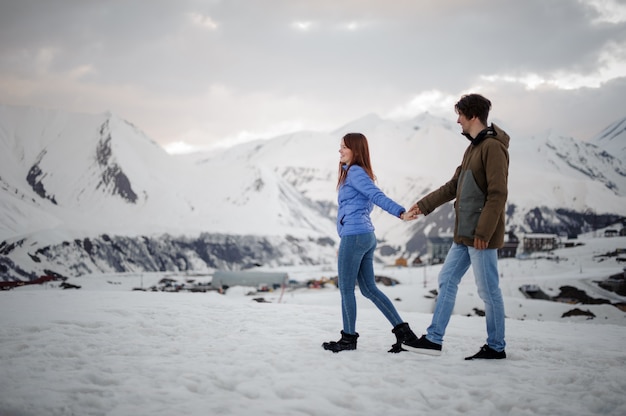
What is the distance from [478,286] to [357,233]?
147 cm

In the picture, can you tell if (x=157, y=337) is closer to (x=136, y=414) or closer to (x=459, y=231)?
(x=136, y=414)

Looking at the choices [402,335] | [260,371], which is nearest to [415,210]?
[402,335]

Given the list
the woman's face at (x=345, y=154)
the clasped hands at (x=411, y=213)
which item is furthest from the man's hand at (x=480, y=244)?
the woman's face at (x=345, y=154)

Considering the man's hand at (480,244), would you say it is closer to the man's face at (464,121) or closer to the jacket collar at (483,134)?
the jacket collar at (483,134)

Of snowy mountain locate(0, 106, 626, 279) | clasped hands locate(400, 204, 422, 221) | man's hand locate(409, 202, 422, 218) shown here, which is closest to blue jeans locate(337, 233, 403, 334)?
clasped hands locate(400, 204, 422, 221)

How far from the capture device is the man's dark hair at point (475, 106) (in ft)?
16.0

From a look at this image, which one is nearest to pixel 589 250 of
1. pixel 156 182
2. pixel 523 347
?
pixel 523 347

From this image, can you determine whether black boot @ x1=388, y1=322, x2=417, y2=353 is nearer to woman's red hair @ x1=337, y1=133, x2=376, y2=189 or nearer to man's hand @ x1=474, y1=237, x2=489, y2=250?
man's hand @ x1=474, y1=237, x2=489, y2=250

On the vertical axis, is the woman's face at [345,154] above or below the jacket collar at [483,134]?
below

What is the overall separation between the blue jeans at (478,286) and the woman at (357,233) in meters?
0.43

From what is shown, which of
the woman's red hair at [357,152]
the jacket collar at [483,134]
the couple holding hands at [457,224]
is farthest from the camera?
the woman's red hair at [357,152]

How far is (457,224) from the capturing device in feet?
15.8

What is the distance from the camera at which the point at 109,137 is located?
12481cm

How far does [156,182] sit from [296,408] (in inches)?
4965
